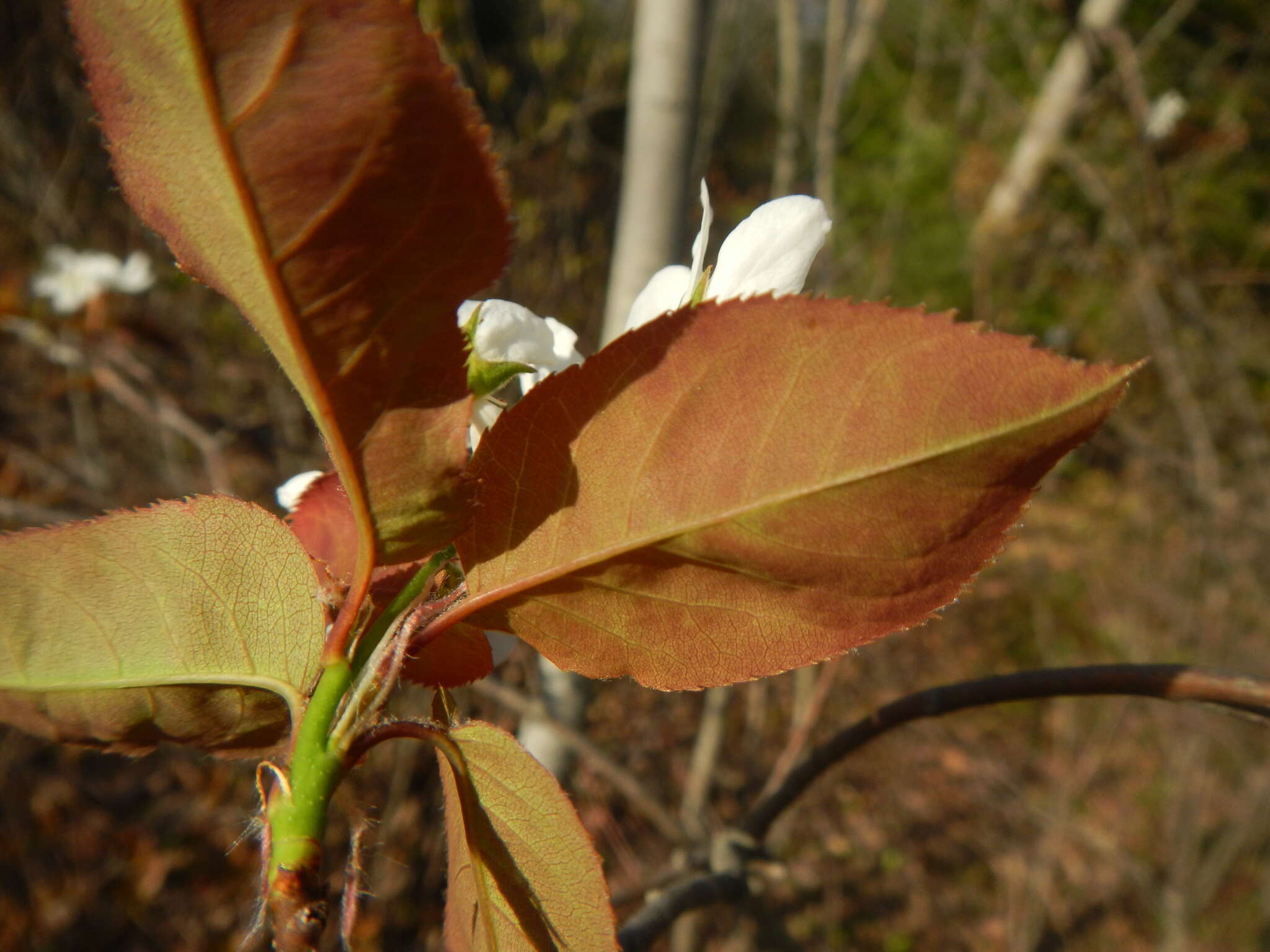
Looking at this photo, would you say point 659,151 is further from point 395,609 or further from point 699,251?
point 395,609

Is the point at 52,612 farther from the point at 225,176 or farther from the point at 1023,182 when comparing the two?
the point at 1023,182

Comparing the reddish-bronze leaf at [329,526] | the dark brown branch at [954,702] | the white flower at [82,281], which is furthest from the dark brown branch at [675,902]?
the white flower at [82,281]

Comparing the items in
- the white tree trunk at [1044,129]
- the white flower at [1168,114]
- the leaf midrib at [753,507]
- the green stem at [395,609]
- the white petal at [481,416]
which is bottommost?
the leaf midrib at [753,507]

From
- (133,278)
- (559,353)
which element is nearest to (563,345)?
(559,353)

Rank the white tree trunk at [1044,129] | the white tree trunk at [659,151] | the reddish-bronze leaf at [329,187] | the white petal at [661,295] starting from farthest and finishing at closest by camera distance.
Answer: the white tree trunk at [1044,129], the white tree trunk at [659,151], the white petal at [661,295], the reddish-bronze leaf at [329,187]

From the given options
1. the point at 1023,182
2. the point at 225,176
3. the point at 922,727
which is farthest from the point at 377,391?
the point at 1023,182

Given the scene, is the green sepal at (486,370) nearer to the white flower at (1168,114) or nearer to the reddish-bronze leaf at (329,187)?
the reddish-bronze leaf at (329,187)
